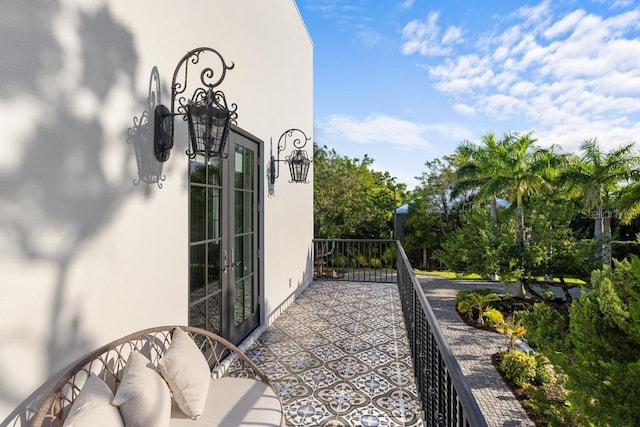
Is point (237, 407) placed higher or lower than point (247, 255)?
lower

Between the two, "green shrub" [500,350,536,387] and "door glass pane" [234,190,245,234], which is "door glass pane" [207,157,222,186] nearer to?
"door glass pane" [234,190,245,234]

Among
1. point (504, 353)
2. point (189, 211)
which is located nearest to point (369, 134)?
point (504, 353)

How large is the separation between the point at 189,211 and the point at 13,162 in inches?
52.3

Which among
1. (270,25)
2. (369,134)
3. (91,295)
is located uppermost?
(369,134)

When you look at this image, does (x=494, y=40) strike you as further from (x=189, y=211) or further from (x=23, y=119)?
(x=23, y=119)

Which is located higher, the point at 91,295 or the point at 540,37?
the point at 540,37

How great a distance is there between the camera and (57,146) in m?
1.40

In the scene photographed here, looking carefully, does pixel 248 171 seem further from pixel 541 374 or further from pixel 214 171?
pixel 541 374

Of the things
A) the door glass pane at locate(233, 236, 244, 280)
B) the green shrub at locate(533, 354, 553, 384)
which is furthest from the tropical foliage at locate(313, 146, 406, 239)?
the door glass pane at locate(233, 236, 244, 280)

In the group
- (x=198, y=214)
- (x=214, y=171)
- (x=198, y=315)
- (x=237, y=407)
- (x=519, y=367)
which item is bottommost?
(x=519, y=367)

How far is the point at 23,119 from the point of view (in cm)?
125

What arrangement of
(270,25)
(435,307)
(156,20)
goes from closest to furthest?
(156,20), (270,25), (435,307)

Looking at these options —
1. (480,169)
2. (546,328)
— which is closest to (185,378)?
(546,328)

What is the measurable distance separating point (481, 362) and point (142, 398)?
24.4ft
